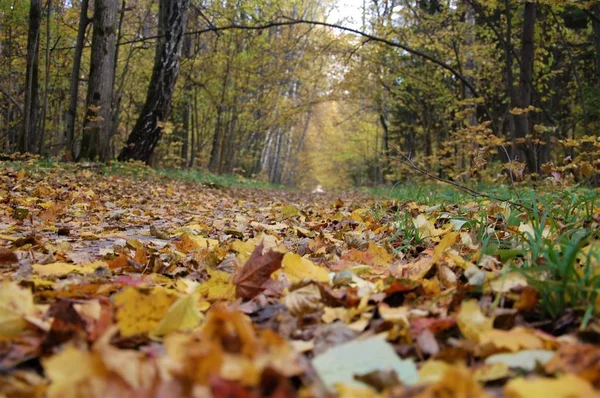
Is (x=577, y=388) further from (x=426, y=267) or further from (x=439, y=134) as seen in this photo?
(x=439, y=134)

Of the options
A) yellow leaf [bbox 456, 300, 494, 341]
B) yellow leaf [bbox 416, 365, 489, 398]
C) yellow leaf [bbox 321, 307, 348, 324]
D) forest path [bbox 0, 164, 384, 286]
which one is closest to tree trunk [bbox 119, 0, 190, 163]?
forest path [bbox 0, 164, 384, 286]

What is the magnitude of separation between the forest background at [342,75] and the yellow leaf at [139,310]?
1840mm

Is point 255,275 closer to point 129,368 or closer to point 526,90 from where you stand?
point 129,368

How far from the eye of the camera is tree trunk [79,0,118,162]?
27.5ft

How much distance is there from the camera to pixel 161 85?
30.0ft

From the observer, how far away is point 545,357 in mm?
823

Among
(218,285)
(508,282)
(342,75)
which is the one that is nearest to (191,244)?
(218,285)

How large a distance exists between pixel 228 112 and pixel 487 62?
11147 millimetres

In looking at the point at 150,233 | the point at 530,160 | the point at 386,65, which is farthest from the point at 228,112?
the point at 150,233

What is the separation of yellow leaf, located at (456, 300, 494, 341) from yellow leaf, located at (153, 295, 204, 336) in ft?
1.95

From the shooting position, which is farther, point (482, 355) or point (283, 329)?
point (283, 329)

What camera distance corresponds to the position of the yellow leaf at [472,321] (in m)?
0.94

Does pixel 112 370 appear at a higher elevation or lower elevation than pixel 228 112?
lower

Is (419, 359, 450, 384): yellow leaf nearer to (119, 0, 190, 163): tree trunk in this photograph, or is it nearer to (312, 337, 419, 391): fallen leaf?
(312, 337, 419, 391): fallen leaf
